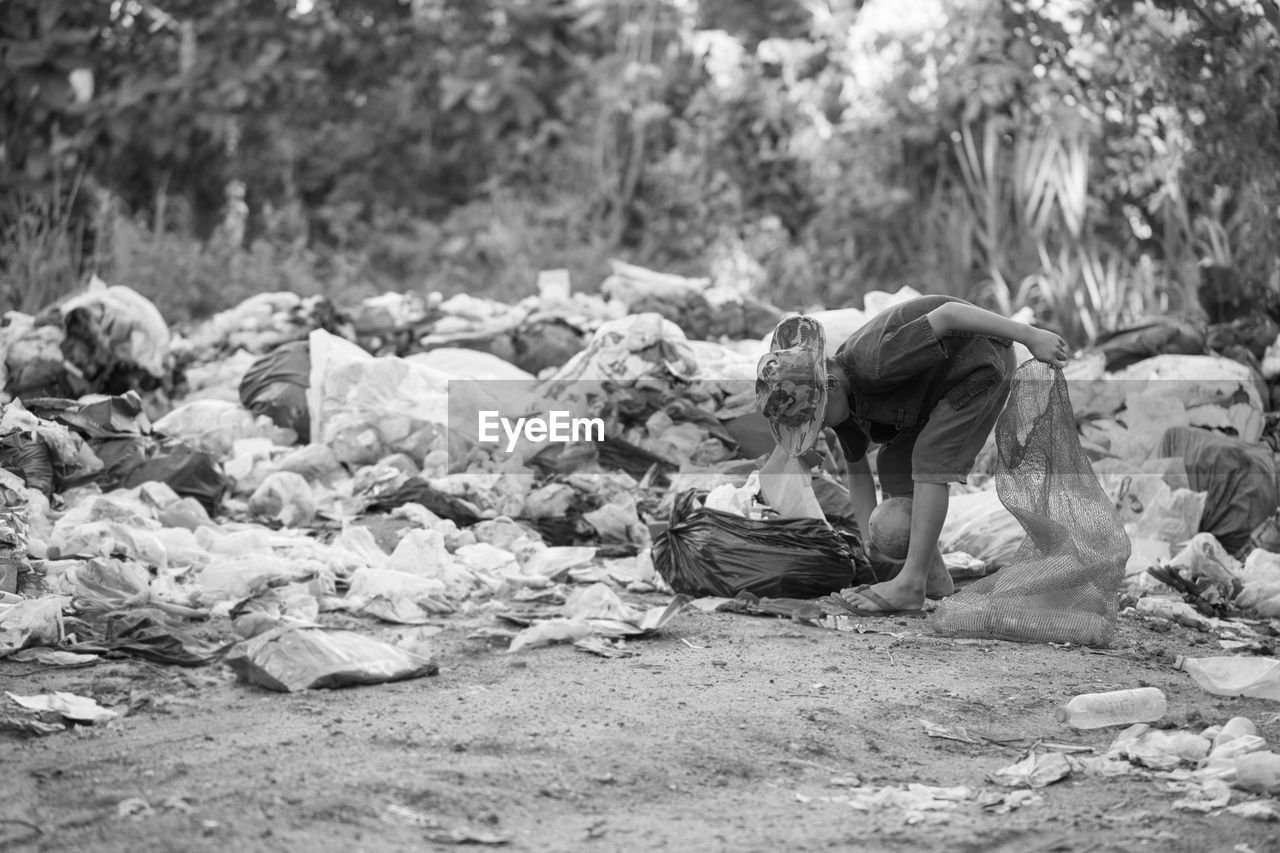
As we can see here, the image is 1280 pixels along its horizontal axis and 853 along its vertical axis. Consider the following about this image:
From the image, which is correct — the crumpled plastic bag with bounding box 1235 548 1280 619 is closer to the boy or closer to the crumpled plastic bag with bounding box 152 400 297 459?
the boy

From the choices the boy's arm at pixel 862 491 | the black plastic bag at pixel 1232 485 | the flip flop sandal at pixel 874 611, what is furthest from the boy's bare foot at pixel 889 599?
the black plastic bag at pixel 1232 485

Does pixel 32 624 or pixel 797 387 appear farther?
pixel 797 387

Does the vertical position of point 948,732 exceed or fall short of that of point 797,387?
it falls short

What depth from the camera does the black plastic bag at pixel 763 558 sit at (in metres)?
3.93

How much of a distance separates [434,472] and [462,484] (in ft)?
1.10

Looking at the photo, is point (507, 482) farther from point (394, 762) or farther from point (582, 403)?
point (394, 762)

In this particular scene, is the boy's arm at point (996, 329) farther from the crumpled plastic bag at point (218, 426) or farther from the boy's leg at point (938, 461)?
the crumpled plastic bag at point (218, 426)

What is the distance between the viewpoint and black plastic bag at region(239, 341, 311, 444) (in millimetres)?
5641

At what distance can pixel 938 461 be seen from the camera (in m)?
3.59

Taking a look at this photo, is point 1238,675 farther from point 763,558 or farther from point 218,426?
point 218,426

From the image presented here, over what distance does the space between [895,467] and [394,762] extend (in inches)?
78.1

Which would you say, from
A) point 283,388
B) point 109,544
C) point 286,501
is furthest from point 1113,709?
point 283,388

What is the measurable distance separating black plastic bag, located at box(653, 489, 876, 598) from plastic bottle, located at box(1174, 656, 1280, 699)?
108cm

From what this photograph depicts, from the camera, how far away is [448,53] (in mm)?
11625
